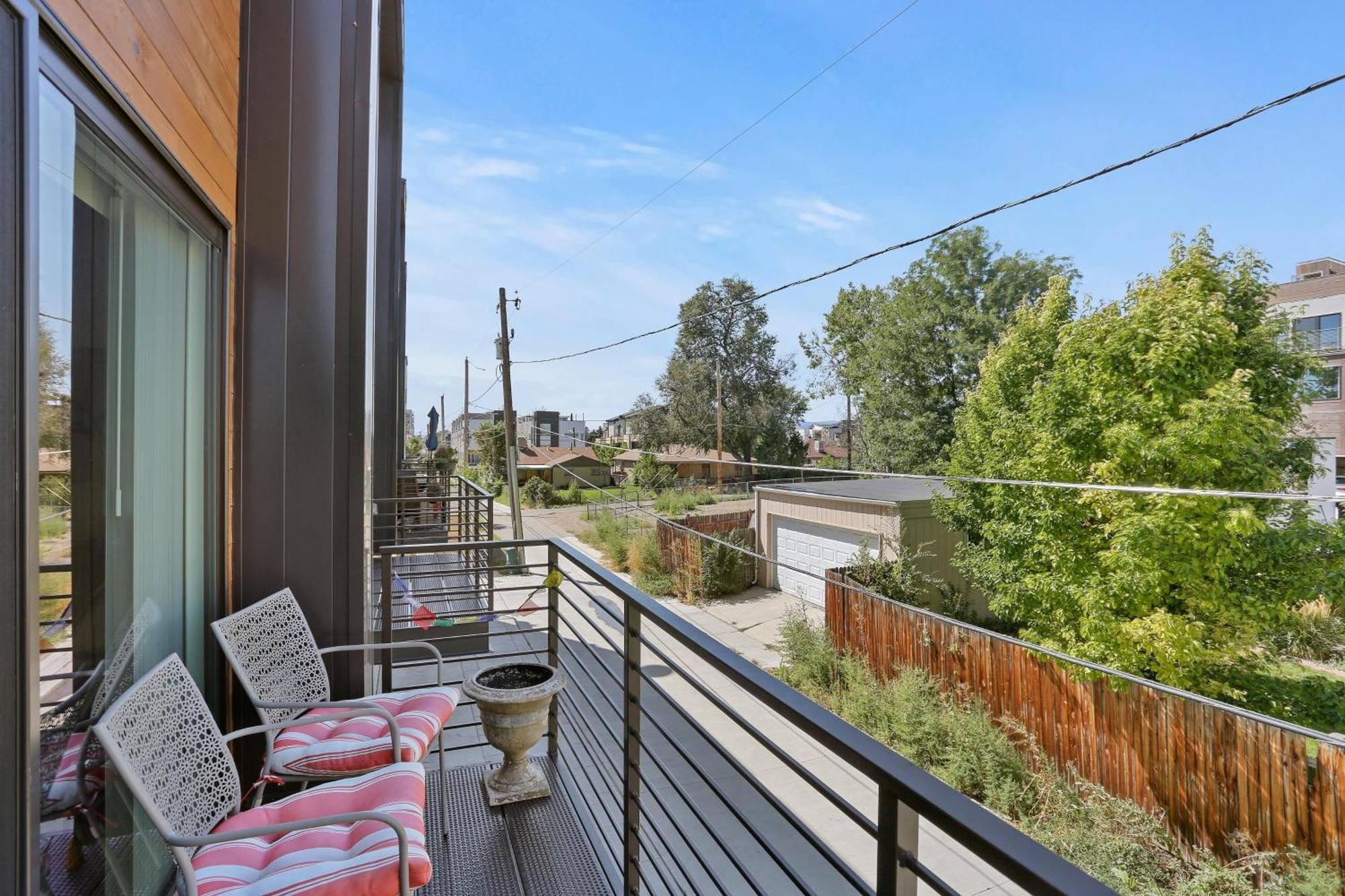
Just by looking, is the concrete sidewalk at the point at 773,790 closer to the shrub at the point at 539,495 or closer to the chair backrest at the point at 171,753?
the chair backrest at the point at 171,753

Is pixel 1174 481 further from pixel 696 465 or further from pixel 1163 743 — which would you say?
pixel 696 465

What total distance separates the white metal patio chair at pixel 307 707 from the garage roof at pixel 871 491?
9.71 m

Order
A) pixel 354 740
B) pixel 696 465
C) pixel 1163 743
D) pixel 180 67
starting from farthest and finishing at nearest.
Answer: pixel 696 465 → pixel 1163 743 → pixel 354 740 → pixel 180 67

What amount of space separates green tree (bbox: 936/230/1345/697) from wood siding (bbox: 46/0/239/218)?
926cm

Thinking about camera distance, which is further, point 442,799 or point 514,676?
point 514,676

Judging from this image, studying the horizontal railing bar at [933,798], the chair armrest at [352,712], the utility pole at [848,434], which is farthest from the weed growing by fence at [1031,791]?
the utility pole at [848,434]

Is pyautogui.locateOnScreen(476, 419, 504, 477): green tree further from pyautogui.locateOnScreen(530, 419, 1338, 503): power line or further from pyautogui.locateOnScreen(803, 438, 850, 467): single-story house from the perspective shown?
pyautogui.locateOnScreen(530, 419, 1338, 503): power line

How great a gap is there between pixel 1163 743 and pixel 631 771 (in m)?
6.37

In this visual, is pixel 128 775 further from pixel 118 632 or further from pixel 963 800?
pixel 963 800

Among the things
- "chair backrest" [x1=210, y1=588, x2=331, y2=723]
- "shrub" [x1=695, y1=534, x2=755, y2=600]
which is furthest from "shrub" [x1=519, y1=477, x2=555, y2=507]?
"chair backrest" [x1=210, y1=588, x2=331, y2=723]

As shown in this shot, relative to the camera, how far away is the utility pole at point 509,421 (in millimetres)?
12023

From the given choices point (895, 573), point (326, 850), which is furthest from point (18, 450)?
point (895, 573)

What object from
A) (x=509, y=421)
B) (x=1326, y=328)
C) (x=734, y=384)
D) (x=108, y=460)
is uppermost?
(x=1326, y=328)

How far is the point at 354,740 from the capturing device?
1703 mm
